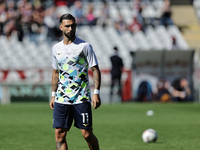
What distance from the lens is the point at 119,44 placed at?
85.6 feet

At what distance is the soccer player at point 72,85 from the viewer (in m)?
5.59

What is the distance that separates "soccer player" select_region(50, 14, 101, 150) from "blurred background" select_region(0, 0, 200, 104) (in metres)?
14.8

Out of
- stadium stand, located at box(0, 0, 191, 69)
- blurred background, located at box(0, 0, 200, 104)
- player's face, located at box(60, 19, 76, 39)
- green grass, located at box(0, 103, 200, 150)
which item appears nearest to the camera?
player's face, located at box(60, 19, 76, 39)

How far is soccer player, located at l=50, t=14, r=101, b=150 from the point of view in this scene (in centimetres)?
559

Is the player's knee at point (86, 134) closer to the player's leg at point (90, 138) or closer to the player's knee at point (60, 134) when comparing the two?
the player's leg at point (90, 138)

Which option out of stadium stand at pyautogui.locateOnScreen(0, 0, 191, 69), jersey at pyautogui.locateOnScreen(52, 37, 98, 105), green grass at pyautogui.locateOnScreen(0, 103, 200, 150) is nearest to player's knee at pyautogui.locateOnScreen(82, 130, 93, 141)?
jersey at pyautogui.locateOnScreen(52, 37, 98, 105)

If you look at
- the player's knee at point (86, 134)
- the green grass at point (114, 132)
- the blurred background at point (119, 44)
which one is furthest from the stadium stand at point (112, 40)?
the player's knee at point (86, 134)

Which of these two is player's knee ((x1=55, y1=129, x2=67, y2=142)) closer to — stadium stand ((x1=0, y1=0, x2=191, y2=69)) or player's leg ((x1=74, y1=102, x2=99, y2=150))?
player's leg ((x1=74, y1=102, x2=99, y2=150))

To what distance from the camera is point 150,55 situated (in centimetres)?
2114

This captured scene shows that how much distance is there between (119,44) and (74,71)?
2061cm

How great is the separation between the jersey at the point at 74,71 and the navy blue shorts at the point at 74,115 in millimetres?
64

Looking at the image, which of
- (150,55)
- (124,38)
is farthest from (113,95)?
(124,38)

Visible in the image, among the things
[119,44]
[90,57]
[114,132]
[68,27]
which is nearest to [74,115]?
[90,57]

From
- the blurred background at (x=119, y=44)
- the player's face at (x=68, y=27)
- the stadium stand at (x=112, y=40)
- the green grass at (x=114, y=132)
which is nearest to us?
the player's face at (x=68, y=27)
